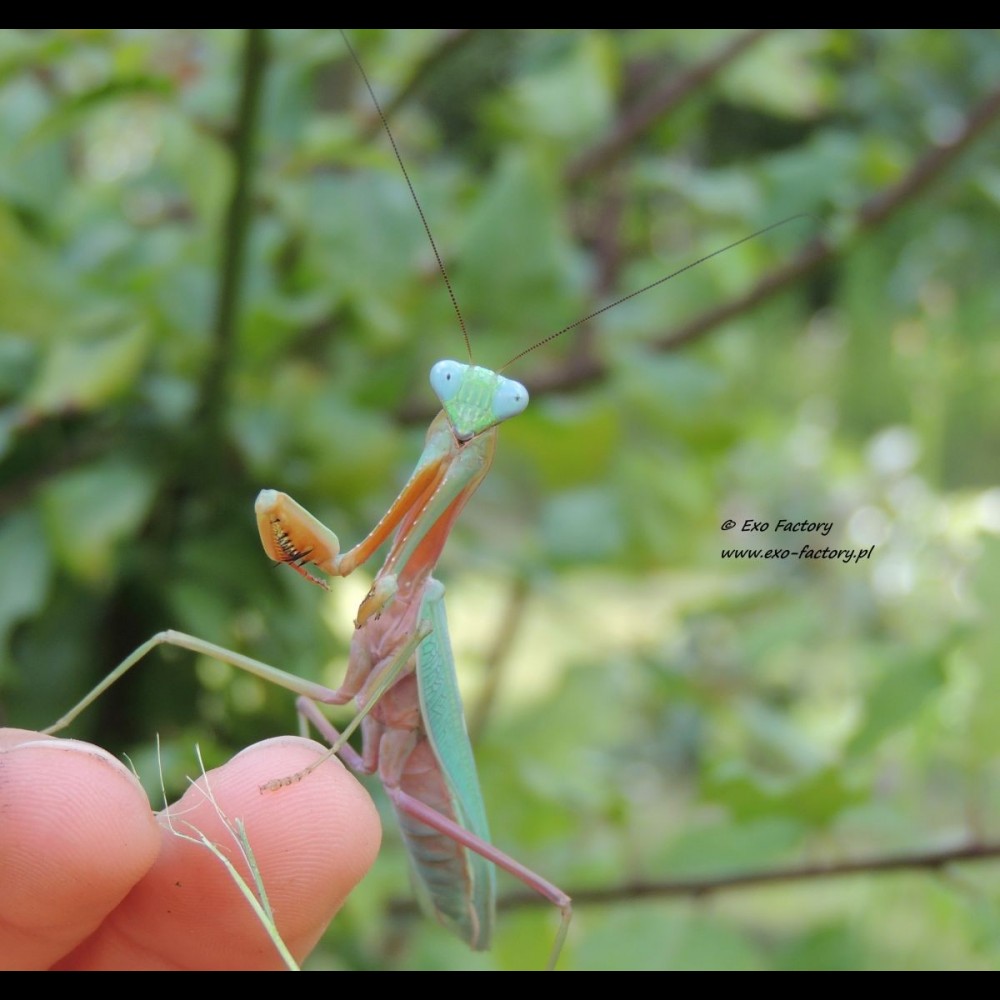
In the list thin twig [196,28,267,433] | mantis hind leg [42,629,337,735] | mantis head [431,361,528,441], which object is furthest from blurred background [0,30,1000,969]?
mantis head [431,361,528,441]

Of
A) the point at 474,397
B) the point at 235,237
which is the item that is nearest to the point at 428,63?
the point at 235,237

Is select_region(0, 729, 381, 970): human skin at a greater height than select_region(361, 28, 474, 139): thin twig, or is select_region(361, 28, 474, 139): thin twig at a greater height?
select_region(361, 28, 474, 139): thin twig

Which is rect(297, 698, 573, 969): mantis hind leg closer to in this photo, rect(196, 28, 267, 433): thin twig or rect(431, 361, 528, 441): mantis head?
rect(431, 361, 528, 441): mantis head

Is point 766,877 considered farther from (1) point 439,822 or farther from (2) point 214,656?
(2) point 214,656

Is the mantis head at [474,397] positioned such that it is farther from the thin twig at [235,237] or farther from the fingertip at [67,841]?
the thin twig at [235,237]

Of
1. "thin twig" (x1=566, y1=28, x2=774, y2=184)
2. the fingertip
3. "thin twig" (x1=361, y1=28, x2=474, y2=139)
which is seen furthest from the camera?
"thin twig" (x1=566, y1=28, x2=774, y2=184)

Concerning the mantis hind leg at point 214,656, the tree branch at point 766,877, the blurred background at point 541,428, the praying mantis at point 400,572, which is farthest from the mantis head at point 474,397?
the tree branch at point 766,877
